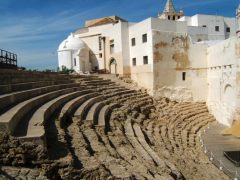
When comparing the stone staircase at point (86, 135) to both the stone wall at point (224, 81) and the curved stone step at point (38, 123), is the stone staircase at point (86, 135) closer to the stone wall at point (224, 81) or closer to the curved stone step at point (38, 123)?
the curved stone step at point (38, 123)

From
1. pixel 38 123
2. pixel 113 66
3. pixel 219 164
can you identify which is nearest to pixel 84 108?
pixel 38 123

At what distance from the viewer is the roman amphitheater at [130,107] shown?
21.7 feet

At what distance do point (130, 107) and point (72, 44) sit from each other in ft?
51.8

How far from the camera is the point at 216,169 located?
11617 millimetres

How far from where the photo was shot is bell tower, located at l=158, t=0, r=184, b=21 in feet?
123

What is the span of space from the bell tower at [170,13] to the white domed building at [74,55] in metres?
12.0

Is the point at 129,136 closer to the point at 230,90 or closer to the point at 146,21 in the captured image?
the point at 230,90

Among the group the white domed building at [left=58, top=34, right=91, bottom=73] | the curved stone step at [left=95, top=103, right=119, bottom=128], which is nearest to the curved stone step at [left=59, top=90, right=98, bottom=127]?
the curved stone step at [left=95, top=103, right=119, bottom=128]

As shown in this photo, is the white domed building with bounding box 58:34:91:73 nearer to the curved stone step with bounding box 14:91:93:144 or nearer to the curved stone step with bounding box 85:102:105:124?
the curved stone step with bounding box 85:102:105:124

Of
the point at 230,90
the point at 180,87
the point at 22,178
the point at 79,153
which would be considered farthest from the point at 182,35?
the point at 22,178

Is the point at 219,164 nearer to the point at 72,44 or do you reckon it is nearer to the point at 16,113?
the point at 16,113

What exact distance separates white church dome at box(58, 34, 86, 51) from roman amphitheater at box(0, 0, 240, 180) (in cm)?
12


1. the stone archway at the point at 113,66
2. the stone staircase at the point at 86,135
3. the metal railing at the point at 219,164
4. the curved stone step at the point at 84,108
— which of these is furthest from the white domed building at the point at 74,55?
the metal railing at the point at 219,164

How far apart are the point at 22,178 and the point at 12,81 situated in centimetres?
736
